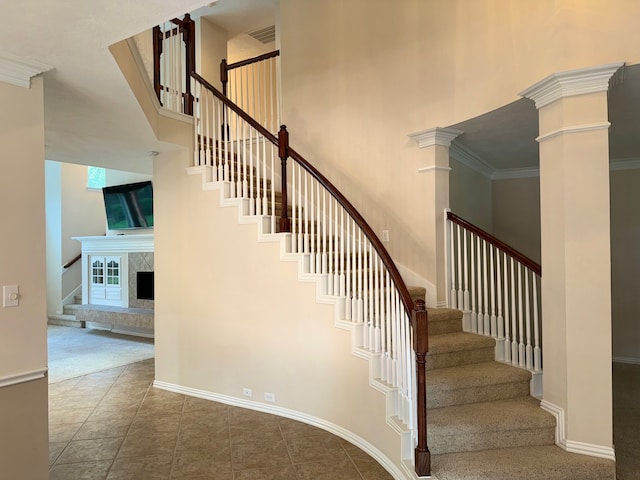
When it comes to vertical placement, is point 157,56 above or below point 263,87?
below

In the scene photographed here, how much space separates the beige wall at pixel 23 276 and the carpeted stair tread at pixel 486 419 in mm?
2607

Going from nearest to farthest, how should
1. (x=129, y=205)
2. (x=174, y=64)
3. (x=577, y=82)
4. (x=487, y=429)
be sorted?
(x=577, y=82)
(x=487, y=429)
(x=174, y=64)
(x=129, y=205)

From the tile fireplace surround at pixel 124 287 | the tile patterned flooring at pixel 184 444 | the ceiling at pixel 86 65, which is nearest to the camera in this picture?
the ceiling at pixel 86 65

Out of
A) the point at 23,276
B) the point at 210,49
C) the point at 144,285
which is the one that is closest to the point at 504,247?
the point at 23,276

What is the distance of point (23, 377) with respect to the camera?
2537 mm

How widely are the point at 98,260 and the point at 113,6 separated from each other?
8135 mm

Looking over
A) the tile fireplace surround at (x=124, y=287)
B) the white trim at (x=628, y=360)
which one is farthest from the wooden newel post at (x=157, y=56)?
the white trim at (x=628, y=360)

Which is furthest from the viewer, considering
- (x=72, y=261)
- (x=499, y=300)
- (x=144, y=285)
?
(x=72, y=261)

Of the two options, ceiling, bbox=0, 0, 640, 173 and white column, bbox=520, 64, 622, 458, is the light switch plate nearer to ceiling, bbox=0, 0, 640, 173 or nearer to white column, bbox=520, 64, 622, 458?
ceiling, bbox=0, 0, 640, 173

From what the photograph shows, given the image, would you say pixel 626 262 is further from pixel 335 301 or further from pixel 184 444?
pixel 184 444

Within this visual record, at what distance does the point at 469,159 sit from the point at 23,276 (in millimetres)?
4562

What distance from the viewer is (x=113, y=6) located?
192 cm

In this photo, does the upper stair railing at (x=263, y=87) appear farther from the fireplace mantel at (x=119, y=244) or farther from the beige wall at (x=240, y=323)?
the fireplace mantel at (x=119, y=244)

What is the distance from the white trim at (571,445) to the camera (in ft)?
9.05
